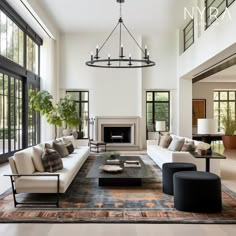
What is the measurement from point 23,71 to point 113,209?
7023mm

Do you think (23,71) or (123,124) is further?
(123,124)

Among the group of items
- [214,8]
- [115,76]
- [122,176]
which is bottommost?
[122,176]

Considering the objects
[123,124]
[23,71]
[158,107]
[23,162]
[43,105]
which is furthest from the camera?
[158,107]

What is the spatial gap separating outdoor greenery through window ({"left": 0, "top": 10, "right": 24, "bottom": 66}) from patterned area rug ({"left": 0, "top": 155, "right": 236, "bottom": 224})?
4774 mm

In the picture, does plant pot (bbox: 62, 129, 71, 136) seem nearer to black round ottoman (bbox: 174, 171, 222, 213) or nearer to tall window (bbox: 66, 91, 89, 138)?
tall window (bbox: 66, 91, 89, 138)

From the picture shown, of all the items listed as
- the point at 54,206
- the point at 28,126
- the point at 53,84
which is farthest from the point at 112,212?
the point at 53,84

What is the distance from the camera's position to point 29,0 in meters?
8.46

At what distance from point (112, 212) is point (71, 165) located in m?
2.05

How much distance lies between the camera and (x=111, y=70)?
13.0 m

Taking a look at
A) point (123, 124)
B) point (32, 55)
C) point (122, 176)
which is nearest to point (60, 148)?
point (122, 176)

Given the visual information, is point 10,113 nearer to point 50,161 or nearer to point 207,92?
point 50,161

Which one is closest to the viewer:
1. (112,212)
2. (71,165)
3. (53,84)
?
(112,212)

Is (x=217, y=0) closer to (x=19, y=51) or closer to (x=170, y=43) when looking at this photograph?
(x=170, y=43)

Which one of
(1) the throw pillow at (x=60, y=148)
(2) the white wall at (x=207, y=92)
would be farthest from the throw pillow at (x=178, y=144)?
(2) the white wall at (x=207, y=92)
